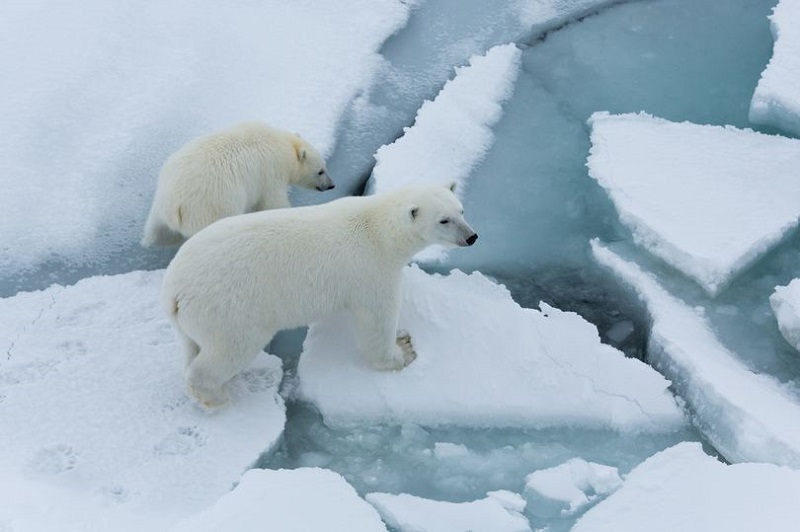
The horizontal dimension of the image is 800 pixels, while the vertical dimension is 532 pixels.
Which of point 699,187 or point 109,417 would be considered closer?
point 109,417

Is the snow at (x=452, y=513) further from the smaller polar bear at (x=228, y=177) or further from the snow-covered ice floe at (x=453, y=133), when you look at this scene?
the smaller polar bear at (x=228, y=177)

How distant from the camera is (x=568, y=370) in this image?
3.86 metres

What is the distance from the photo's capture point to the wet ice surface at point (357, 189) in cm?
338

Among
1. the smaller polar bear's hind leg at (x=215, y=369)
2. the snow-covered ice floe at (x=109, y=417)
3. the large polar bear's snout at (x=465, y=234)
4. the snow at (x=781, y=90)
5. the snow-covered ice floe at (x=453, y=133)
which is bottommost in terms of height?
the snow-covered ice floe at (x=109, y=417)

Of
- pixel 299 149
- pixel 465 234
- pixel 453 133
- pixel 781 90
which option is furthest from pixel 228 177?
pixel 781 90

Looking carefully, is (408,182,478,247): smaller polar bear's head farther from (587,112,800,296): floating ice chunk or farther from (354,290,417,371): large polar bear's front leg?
(587,112,800,296): floating ice chunk

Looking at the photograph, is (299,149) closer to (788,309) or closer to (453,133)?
(453,133)

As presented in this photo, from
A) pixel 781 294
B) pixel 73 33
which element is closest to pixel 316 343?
pixel 781 294

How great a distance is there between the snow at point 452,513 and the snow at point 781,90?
10.6 feet

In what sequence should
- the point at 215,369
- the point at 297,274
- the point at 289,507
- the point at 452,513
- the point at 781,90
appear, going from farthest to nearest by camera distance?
1. the point at 781,90
2. the point at 297,274
3. the point at 215,369
4. the point at 452,513
5. the point at 289,507

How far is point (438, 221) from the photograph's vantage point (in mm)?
3830

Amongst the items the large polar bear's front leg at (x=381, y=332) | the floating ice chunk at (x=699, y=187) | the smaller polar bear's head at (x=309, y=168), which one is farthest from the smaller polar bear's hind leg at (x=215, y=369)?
the floating ice chunk at (x=699, y=187)

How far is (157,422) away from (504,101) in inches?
123

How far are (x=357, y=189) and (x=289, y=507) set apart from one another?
2321 mm
